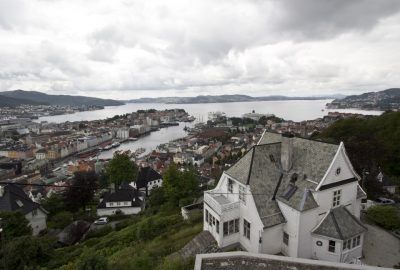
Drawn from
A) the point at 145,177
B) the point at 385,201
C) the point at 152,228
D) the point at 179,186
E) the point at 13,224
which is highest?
the point at 179,186

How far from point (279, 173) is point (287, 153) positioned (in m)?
1.26

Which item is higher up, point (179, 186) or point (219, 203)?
point (219, 203)

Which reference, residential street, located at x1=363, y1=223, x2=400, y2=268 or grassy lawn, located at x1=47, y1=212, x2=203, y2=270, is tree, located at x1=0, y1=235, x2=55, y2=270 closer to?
grassy lawn, located at x1=47, y1=212, x2=203, y2=270

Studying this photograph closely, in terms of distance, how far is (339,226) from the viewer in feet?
44.9

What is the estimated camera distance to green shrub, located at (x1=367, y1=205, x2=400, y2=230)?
17391 millimetres

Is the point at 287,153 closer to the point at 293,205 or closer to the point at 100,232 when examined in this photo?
the point at 293,205

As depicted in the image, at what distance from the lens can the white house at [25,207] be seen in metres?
30.0

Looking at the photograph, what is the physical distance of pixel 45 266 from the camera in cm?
1830

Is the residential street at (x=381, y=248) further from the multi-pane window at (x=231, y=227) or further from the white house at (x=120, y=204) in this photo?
the white house at (x=120, y=204)

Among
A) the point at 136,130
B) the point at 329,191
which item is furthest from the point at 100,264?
the point at 136,130

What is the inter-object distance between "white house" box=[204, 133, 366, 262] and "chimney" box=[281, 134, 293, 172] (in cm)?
2

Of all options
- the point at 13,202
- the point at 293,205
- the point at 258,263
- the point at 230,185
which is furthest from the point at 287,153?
the point at 13,202

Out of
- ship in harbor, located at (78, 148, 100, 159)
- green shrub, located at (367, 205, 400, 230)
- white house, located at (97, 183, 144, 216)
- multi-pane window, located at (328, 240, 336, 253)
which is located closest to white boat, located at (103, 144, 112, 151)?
ship in harbor, located at (78, 148, 100, 159)

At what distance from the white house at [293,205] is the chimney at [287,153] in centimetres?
2
